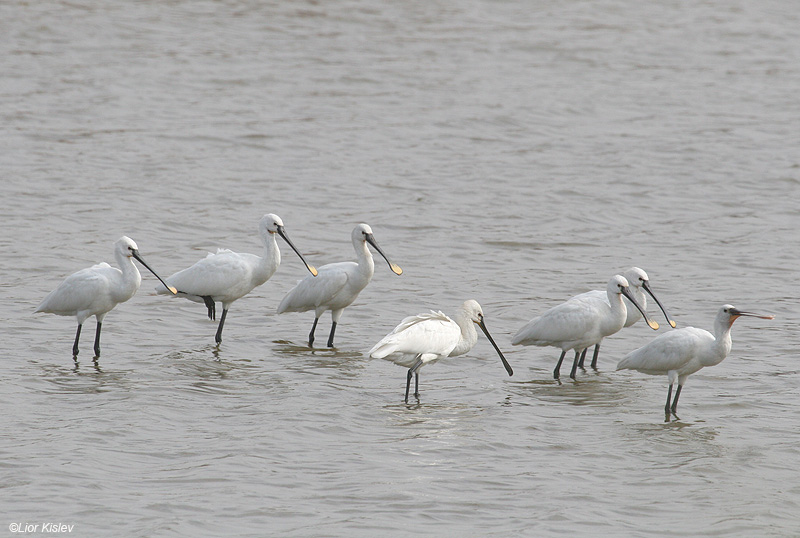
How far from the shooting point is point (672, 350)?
33.4 feet

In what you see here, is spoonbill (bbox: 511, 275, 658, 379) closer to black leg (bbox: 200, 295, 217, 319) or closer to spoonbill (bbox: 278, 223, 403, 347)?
spoonbill (bbox: 278, 223, 403, 347)

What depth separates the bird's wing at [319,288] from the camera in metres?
12.4

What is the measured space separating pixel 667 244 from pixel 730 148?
5.89 m

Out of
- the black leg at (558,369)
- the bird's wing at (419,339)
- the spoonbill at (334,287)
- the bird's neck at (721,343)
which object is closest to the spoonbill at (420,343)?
the bird's wing at (419,339)

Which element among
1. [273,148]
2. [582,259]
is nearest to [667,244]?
[582,259]

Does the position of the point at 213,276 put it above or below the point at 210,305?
above

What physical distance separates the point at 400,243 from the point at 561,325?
530 centimetres

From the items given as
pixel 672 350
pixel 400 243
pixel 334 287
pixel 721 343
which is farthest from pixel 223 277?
pixel 721 343

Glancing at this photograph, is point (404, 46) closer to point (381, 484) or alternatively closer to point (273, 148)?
point (273, 148)

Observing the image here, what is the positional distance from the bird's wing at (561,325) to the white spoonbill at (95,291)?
362 centimetres

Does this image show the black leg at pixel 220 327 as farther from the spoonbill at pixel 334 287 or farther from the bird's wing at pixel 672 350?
the bird's wing at pixel 672 350

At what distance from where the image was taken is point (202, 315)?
43.5ft

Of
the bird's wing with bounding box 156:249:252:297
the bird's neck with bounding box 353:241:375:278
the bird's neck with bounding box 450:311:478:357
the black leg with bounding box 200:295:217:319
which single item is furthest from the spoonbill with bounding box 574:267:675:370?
the black leg with bounding box 200:295:217:319

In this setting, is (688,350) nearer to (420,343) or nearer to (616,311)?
(616,311)
